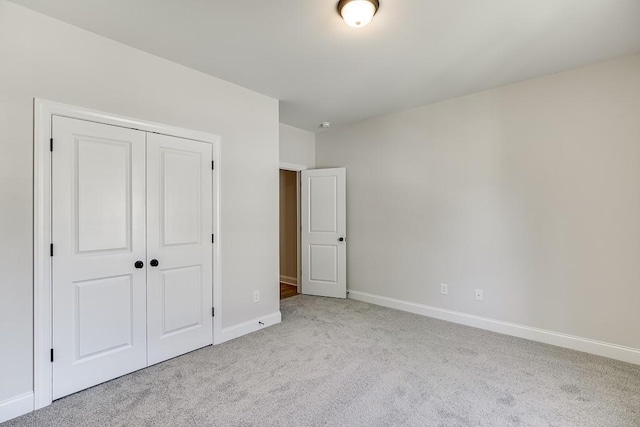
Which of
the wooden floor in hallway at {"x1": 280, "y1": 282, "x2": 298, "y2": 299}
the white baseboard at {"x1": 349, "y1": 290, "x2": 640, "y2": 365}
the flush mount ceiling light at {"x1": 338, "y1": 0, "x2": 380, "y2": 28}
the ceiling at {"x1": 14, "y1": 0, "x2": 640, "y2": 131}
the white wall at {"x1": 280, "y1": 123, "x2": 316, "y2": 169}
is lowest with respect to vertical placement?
the wooden floor in hallway at {"x1": 280, "y1": 282, "x2": 298, "y2": 299}

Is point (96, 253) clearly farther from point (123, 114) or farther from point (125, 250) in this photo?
point (123, 114)

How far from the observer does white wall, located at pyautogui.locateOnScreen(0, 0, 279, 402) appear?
1929 millimetres

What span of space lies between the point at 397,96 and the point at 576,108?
173cm

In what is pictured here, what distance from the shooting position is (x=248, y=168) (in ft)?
10.9

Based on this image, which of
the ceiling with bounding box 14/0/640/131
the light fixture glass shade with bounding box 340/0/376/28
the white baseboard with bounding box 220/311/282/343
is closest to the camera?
the light fixture glass shade with bounding box 340/0/376/28

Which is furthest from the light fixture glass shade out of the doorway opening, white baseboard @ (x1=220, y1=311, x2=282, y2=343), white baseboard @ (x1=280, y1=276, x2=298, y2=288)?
white baseboard @ (x1=280, y1=276, x2=298, y2=288)

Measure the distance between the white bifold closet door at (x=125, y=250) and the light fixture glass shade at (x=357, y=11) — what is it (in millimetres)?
1748

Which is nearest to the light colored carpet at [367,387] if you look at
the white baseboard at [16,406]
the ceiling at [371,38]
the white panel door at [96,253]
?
the white baseboard at [16,406]

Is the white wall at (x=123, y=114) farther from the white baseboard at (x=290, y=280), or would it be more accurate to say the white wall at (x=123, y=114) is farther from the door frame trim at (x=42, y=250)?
the white baseboard at (x=290, y=280)

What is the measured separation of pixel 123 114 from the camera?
7.91ft

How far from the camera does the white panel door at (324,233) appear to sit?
464 cm

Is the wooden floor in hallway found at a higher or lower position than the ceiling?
lower

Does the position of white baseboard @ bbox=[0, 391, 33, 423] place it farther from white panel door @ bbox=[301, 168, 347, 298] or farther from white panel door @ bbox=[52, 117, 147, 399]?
white panel door @ bbox=[301, 168, 347, 298]

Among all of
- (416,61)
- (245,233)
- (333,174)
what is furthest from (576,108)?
(245,233)
